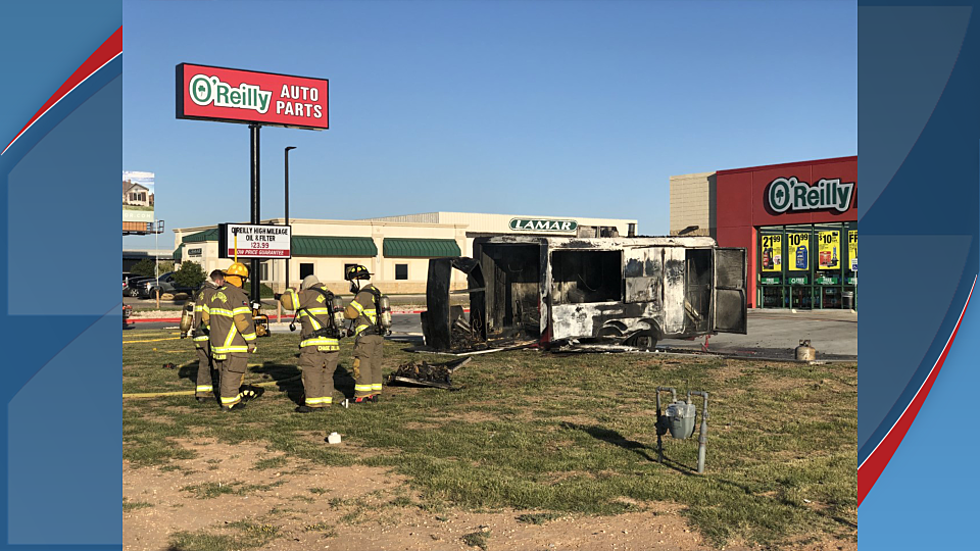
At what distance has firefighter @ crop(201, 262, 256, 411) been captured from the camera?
11.6 m

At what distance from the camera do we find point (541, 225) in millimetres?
77250

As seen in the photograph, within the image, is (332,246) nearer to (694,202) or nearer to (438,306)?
(694,202)

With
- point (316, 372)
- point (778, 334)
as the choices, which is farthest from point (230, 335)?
point (778, 334)

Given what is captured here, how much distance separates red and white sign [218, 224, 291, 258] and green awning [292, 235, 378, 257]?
25607 millimetres

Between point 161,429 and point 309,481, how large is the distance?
136 inches

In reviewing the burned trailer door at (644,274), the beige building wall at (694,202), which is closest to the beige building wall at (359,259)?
the beige building wall at (694,202)

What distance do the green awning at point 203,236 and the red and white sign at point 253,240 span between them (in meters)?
31.3

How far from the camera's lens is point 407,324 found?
28.6m

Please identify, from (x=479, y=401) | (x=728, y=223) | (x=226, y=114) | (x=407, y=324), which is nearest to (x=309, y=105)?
(x=226, y=114)

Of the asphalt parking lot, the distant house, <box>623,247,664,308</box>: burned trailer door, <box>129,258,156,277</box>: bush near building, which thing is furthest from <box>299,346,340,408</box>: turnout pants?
the distant house

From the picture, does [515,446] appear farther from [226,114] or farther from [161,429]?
[226,114]

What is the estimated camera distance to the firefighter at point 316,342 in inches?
456

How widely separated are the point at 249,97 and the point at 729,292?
2103 centimetres

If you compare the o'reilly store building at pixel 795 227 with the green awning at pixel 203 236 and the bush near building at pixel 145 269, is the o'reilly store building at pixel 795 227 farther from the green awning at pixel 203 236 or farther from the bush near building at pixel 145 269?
the bush near building at pixel 145 269
